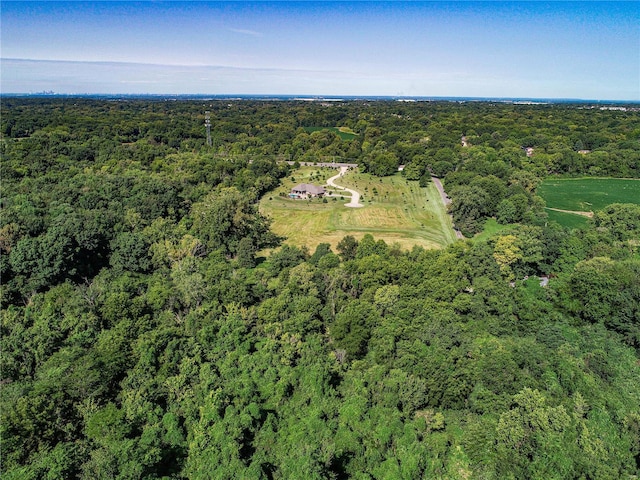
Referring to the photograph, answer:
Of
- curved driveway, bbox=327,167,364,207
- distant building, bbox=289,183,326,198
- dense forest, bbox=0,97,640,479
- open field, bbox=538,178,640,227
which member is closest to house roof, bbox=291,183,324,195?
distant building, bbox=289,183,326,198

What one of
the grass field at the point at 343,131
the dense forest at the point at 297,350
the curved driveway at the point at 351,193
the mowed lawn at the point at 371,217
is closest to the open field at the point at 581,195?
the dense forest at the point at 297,350

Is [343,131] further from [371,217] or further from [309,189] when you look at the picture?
[371,217]

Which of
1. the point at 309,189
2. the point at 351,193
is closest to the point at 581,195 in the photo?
the point at 351,193

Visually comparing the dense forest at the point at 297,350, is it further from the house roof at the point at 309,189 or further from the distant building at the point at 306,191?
the house roof at the point at 309,189

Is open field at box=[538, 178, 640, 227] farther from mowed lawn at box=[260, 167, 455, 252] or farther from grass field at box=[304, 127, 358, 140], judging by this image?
grass field at box=[304, 127, 358, 140]

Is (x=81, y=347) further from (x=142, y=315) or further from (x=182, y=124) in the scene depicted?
(x=182, y=124)

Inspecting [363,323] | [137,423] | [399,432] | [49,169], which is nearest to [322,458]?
[399,432]

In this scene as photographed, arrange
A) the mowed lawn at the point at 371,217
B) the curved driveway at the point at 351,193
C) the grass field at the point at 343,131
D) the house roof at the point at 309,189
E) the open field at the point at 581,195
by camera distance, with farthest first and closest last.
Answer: the grass field at the point at 343,131 < the house roof at the point at 309,189 < the curved driveway at the point at 351,193 < the open field at the point at 581,195 < the mowed lawn at the point at 371,217
